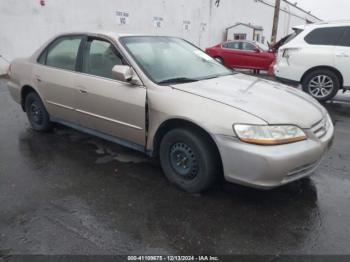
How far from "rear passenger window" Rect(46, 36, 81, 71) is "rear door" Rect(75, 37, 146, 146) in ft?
0.71

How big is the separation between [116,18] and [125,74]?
12044 millimetres

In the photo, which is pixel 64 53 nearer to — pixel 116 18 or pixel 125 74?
pixel 125 74

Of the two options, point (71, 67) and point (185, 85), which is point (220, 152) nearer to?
point (185, 85)

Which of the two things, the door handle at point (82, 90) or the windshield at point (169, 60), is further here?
the door handle at point (82, 90)

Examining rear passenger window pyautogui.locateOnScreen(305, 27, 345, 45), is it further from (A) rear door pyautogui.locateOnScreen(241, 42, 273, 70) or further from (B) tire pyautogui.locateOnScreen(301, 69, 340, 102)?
(A) rear door pyautogui.locateOnScreen(241, 42, 273, 70)

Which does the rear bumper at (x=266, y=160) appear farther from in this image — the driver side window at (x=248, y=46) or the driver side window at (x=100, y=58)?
the driver side window at (x=248, y=46)

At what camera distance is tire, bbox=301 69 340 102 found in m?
7.40

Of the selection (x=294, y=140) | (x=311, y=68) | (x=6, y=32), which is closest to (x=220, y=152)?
(x=294, y=140)

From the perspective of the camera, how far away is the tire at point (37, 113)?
4.98 m

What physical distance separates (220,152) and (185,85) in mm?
877

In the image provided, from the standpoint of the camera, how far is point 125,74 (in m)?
3.50

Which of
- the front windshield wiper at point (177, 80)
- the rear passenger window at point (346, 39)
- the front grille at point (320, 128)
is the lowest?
the front grille at point (320, 128)

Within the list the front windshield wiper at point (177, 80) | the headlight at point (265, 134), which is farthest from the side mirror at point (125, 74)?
the headlight at point (265, 134)

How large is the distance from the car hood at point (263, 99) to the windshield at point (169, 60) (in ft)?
0.70
